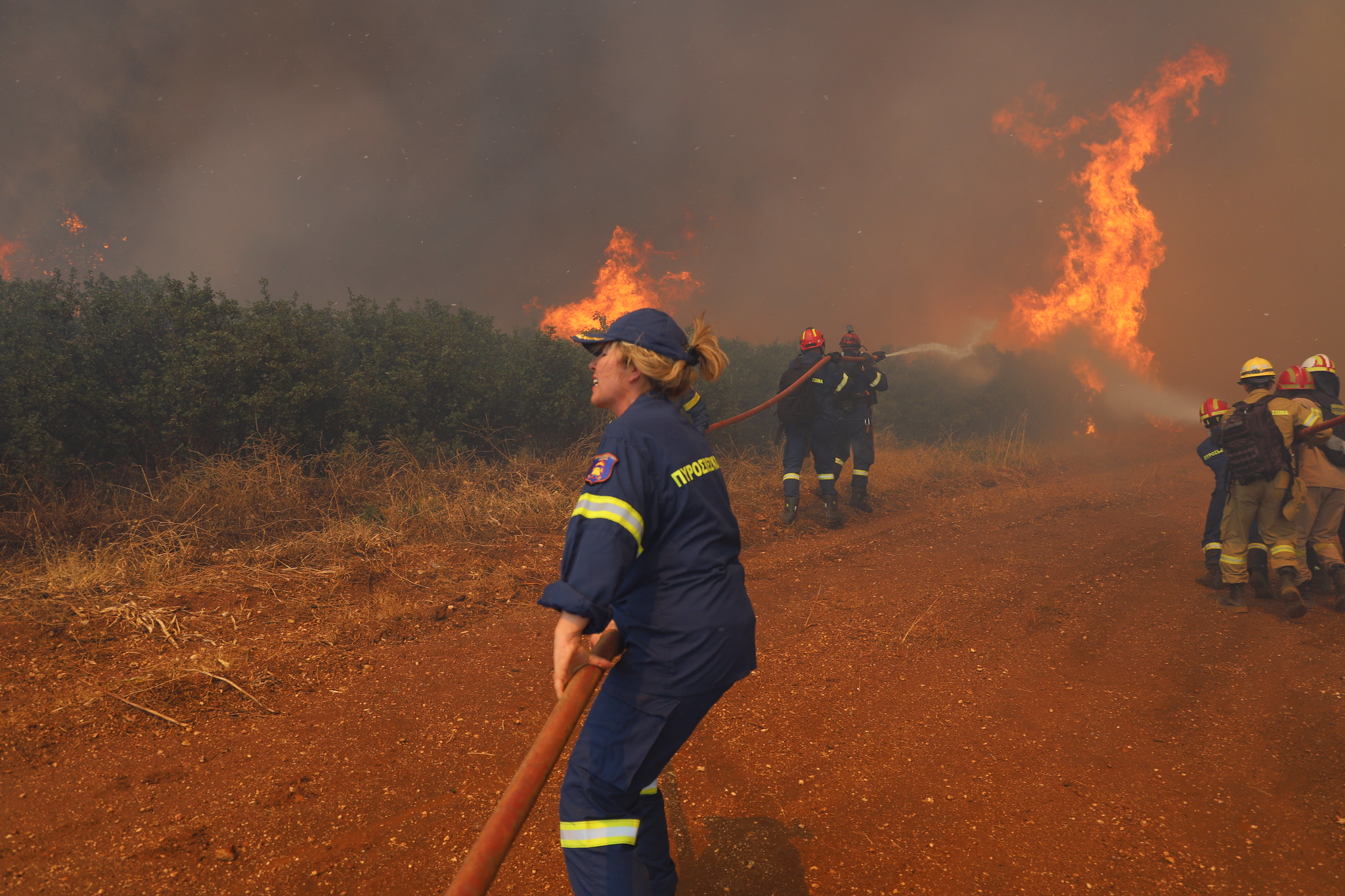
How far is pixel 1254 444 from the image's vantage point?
240 inches

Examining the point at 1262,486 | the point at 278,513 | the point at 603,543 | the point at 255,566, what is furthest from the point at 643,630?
the point at 1262,486

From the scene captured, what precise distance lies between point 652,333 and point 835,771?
101 inches

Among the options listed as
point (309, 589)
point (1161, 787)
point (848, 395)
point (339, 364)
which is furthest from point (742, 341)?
point (1161, 787)

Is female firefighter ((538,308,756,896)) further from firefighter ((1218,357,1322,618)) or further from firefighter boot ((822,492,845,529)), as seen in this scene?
firefighter boot ((822,492,845,529))

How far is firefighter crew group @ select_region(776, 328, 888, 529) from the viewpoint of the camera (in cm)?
875

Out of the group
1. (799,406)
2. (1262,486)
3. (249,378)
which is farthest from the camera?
(799,406)

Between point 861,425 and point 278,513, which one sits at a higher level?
point 861,425

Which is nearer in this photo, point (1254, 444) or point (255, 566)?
point (255, 566)

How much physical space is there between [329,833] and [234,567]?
3373mm

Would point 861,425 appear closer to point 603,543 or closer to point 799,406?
point 799,406

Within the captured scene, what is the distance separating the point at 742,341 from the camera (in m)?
16.7

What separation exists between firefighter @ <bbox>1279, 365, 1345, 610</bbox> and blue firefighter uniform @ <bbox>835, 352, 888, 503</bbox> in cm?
431

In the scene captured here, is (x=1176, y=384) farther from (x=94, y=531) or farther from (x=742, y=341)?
(x=94, y=531)

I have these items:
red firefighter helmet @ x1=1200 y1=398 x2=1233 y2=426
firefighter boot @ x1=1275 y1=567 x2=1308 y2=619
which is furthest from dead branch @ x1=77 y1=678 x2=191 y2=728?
red firefighter helmet @ x1=1200 y1=398 x2=1233 y2=426
